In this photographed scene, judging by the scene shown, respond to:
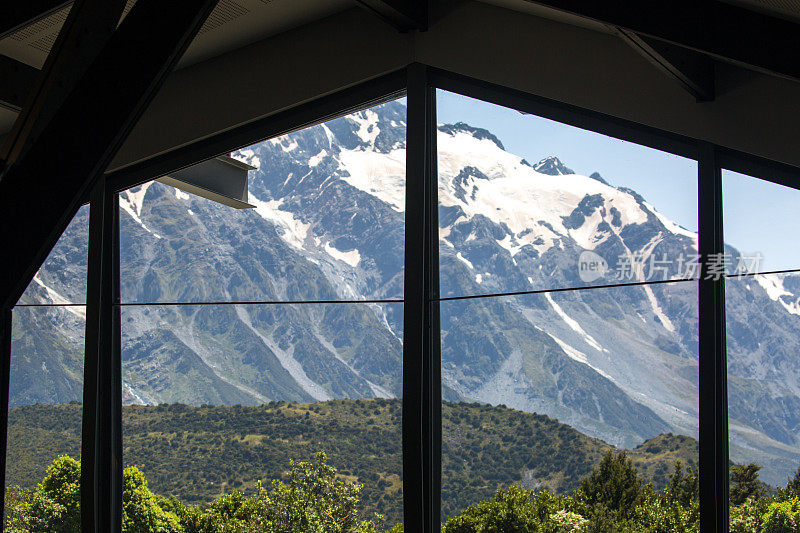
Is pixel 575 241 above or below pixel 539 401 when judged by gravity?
above

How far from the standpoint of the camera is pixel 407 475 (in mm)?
3689

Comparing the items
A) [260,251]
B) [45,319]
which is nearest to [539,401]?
[260,251]

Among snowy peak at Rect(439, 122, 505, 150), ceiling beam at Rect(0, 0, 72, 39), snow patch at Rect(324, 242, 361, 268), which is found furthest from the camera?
snow patch at Rect(324, 242, 361, 268)

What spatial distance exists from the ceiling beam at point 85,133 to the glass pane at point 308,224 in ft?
8.40

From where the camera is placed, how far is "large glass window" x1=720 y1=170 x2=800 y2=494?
278 centimetres

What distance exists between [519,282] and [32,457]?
5.10 metres

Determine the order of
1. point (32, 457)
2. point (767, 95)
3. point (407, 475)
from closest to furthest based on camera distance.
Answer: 1. point (767, 95)
2. point (407, 475)
3. point (32, 457)

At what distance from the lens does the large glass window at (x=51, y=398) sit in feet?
17.9

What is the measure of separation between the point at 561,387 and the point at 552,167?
1283 mm

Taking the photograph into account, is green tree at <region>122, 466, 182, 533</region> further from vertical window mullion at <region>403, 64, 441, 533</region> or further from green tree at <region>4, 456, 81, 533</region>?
vertical window mullion at <region>403, 64, 441, 533</region>

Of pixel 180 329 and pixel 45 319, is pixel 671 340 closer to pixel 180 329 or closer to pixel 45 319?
pixel 180 329

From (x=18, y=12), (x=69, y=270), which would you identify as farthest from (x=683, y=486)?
(x=69, y=270)

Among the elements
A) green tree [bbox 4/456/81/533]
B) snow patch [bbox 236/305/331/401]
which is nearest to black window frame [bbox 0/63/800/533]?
green tree [bbox 4/456/81/533]

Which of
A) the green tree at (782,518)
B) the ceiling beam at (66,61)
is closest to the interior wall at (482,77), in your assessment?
the green tree at (782,518)
